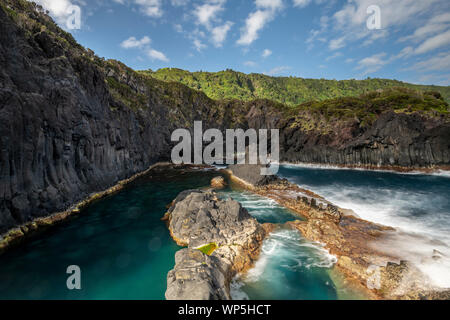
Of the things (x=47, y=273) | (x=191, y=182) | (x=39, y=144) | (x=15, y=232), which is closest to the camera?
(x=47, y=273)

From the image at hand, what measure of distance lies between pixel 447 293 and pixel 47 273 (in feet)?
73.4

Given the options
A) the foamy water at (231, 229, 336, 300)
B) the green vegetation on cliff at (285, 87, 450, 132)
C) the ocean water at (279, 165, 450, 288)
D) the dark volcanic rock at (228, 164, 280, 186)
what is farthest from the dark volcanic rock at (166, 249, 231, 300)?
the green vegetation on cliff at (285, 87, 450, 132)

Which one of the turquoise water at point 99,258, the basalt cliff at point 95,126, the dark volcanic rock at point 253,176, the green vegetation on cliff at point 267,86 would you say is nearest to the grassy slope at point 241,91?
the green vegetation on cliff at point 267,86

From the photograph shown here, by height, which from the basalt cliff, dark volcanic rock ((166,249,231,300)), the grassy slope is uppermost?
the grassy slope

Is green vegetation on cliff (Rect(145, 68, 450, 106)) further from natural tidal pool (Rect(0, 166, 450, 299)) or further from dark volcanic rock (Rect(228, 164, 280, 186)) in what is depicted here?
natural tidal pool (Rect(0, 166, 450, 299))

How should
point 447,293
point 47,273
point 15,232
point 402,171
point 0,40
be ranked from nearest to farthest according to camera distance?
point 447,293 → point 47,273 → point 15,232 → point 0,40 → point 402,171

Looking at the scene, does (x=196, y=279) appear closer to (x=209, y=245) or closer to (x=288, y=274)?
(x=209, y=245)

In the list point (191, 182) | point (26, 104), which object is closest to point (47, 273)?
point (26, 104)

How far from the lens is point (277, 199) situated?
86.4 ft

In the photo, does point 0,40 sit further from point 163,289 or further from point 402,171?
point 402,171

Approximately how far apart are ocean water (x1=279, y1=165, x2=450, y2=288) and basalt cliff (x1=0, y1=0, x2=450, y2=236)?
11944 millimetres

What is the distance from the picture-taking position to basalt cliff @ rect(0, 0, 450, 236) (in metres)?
17.4

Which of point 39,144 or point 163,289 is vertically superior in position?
point 39,144

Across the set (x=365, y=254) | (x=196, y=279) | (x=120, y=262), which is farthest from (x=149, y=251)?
(x=365, y=254)
